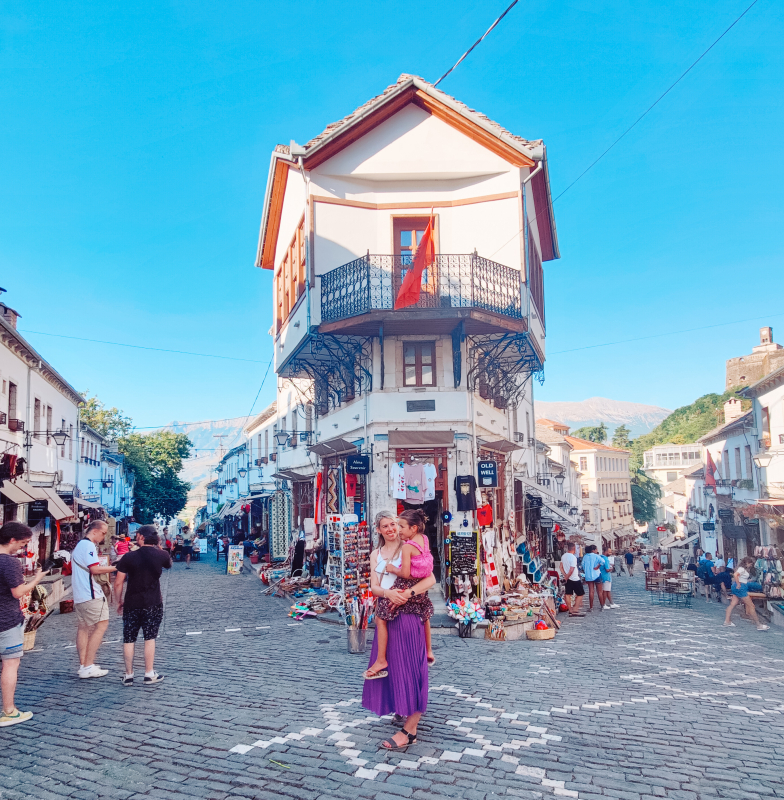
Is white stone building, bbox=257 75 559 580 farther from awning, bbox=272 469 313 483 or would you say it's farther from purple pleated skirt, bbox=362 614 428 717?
purple pleated skirt, bbox=362 614 428 717

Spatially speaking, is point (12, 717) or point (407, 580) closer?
point (407, 580)

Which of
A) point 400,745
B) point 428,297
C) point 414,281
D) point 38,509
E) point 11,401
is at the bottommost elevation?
point 400,745

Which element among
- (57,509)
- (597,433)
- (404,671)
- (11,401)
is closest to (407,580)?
(404,671)

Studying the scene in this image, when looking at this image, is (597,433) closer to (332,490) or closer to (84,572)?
(332,490)

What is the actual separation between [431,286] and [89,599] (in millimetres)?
10420

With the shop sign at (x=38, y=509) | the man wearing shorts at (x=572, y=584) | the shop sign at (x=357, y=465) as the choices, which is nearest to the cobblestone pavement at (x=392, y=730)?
the man wearing shorts at (x=572, y=584)

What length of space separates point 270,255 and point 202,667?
58.4 feet

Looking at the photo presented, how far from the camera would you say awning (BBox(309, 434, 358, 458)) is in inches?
646

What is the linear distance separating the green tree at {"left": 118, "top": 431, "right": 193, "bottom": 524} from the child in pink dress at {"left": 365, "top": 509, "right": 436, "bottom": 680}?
52.2 meters

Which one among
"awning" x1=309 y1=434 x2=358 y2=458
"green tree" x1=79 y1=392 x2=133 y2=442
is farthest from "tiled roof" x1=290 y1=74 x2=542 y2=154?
"green tree" x1=79 y1=392 x2=133 y2=442

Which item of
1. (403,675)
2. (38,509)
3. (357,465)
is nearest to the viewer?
(403,675)

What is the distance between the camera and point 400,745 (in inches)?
208

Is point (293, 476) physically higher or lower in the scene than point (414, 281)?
lower

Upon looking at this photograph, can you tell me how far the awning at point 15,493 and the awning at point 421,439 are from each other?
34.8ft
